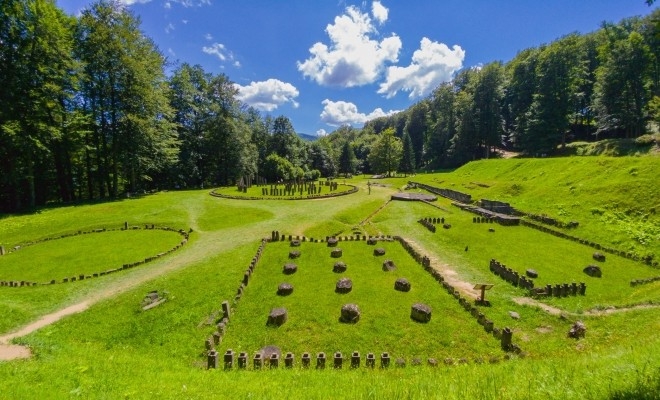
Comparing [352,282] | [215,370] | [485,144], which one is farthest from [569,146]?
[215,370]

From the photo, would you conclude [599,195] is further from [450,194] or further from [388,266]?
[388,266]

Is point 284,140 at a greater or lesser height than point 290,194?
greater

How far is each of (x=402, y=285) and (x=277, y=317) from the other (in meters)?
7.86

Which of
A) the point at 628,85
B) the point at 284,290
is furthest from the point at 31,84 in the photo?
the point at 628,85

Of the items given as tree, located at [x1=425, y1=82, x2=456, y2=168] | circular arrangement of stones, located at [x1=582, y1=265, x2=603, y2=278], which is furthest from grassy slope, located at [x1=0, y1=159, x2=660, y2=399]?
tree, located at [x1=425, y1=82, x2=456, y2=168]

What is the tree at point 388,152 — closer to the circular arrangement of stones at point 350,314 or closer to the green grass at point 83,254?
the green grass at point 83,254

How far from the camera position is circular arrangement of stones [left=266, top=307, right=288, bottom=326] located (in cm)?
1636

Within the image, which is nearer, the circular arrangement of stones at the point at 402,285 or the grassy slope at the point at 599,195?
the circular arrangement of stones at the point at 402,285

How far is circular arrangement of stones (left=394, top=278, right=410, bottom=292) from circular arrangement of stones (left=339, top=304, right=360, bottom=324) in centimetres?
407

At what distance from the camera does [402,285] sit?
19641mm

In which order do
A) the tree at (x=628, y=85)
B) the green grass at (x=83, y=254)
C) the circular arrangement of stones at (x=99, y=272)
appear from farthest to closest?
the tree at (x=628, y=85) → the green grass at (x=83, y=254) → the circular arrangement of stones at (x=99, y=272)

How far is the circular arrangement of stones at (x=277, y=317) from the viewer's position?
53.7 ft

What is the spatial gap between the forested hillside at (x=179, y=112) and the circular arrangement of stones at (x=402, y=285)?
25307 millimetres

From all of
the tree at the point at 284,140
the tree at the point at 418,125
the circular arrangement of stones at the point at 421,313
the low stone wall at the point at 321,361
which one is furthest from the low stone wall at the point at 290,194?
the tree at the point at 418,125
